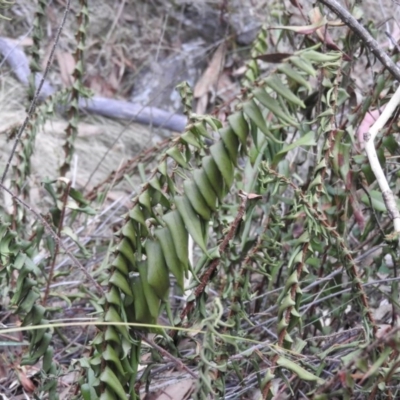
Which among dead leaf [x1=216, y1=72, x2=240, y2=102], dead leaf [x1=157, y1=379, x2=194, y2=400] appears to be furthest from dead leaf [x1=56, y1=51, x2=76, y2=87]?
dead leaf [x1=157, y1=379, x2=194, y2=400]

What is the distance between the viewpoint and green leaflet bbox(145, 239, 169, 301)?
1.28 m

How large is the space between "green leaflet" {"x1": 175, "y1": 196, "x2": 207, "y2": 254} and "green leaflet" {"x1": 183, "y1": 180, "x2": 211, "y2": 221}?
14 mm

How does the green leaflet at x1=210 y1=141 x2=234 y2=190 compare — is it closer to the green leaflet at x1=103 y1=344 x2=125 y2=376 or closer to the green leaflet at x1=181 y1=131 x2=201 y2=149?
the green leaflet at x1=181 y1=131 x2=201 y2=149

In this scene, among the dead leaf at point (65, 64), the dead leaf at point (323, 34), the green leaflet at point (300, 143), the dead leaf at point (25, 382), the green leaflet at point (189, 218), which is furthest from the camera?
the dead leaf at point (65, 64)

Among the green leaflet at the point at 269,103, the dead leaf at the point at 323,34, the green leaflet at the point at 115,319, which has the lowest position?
the green leaflet at the point at 115,319

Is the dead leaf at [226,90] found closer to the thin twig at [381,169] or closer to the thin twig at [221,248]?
the thin twig at [381,169]

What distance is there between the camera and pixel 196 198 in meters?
1.24

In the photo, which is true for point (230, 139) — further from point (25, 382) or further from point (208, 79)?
point (208, 79)

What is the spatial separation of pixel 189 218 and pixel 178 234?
4 cm

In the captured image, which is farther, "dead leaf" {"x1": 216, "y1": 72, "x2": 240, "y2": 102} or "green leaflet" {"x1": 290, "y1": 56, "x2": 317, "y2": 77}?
"dead leaf" {"x1": 216, "y1": 72, "x2": 240, "y2": 102}

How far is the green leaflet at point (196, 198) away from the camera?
1236mm

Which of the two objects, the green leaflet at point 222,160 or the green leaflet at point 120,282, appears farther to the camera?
the green leaflet at point 120,282

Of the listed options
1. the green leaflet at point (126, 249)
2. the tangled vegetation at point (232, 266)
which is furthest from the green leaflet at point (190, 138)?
the green leaflet at point (126, 249)

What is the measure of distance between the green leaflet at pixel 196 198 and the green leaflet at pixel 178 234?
4 centimetres
